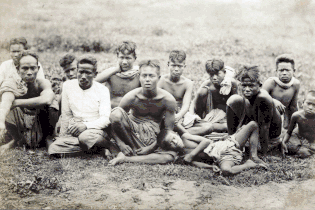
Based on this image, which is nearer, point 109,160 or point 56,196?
point 56,196

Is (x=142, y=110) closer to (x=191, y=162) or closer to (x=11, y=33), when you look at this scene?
(x=191, y=162)

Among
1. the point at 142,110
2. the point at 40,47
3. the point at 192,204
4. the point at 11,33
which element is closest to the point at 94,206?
the point at 192,204

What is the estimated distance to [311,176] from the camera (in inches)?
164

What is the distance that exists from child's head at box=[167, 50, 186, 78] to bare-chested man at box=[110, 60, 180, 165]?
0.91m

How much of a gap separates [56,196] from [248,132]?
2570 mm

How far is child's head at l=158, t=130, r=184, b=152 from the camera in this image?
4.44 metres

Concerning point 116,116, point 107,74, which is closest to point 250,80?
point 116,116

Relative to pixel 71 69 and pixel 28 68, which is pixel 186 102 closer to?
pixel 71 69

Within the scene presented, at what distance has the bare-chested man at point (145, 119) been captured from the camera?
4410mm

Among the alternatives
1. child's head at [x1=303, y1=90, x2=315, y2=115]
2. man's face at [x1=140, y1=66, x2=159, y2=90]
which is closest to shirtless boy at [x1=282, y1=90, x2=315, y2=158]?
child's head at [x1=303, y1=90, x2=315, y2=115]

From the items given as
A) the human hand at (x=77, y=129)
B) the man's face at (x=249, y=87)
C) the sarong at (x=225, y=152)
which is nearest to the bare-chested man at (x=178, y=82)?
the sarong at (x=225, y=152)

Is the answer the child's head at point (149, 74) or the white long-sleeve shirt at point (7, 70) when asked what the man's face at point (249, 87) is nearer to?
the child's head at point (149, 74)

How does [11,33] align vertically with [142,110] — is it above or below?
above

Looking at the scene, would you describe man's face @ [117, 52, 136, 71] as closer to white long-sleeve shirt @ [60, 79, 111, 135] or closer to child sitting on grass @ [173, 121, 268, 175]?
white long-sleeve shirt @ [60, 79, 111, 135]
